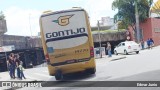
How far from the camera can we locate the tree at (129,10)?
53125 mm

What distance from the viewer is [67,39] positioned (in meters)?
17.4

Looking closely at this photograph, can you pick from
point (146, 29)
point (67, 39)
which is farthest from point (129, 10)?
point (67, 39)

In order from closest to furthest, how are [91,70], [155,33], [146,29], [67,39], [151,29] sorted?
[67,39], [91,70], [151,29], [155,33], [146,29]

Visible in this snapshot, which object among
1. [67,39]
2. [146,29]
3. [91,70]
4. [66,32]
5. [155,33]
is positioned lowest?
[91,70]

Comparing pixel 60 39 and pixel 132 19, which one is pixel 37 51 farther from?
pixel 60 39

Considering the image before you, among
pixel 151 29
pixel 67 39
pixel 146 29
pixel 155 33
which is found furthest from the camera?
pixel 146 29

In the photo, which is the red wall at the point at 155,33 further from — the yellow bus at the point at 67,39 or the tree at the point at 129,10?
the yellow bus at the point at 67,39

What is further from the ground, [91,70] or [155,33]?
[155,33]

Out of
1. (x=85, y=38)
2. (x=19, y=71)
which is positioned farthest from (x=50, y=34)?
(x=19, y=71)

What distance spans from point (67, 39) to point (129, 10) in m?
37.9

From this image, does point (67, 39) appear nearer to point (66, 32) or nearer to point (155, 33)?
point (66, 32)

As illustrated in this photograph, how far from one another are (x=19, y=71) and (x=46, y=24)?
6.07 metres

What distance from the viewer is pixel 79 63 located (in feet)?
57.0

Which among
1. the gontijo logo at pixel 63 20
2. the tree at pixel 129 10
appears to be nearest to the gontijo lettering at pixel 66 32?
the gontijo logo at pixel 63 20
